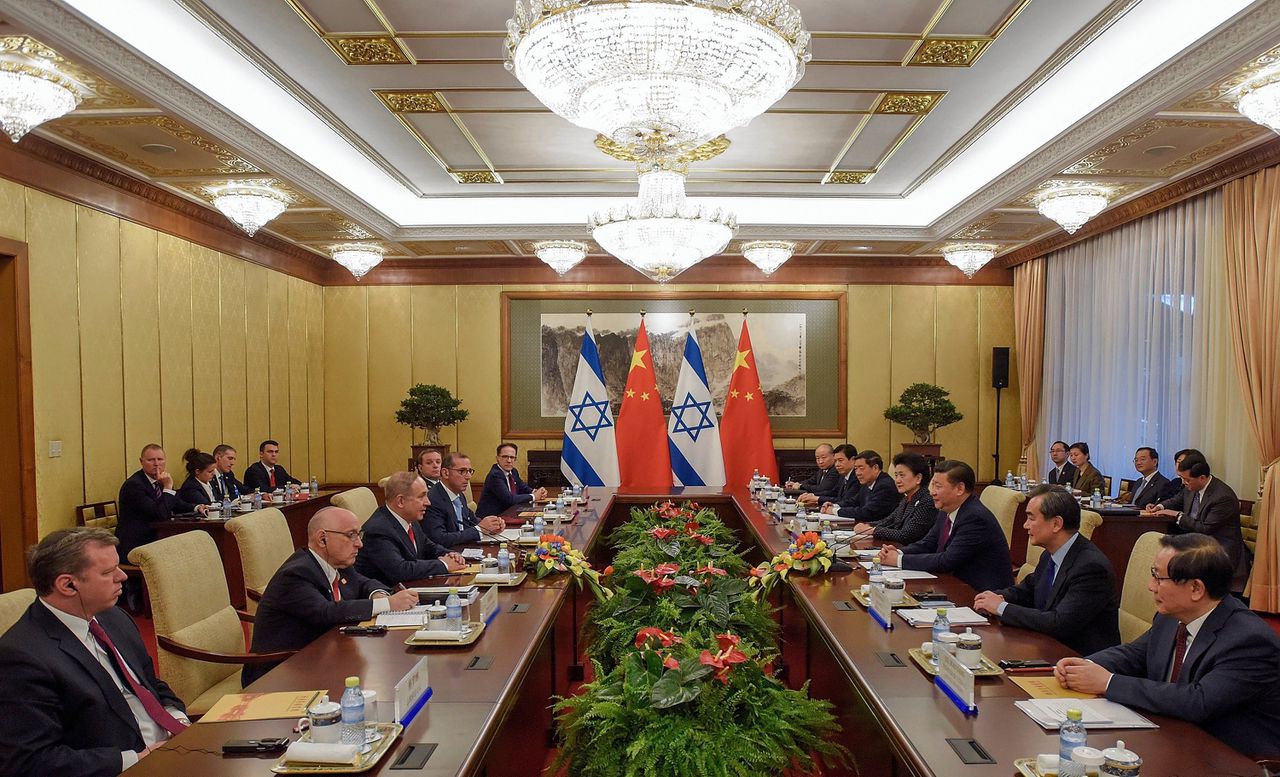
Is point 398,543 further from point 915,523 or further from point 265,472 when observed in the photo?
point 265,472

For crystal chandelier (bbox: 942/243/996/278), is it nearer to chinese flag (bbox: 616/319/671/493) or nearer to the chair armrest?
chinese flag (bbox: 616/319/671/493)

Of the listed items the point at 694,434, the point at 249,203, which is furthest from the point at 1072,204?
the point at 249,203

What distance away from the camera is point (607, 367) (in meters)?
10.8

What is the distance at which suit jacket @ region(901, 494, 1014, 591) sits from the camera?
166 inches

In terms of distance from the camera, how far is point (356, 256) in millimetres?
8789

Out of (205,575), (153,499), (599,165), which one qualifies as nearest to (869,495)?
(599,165)

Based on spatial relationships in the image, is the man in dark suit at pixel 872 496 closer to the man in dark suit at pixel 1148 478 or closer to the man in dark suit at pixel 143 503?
the man in dark suit at pixel 1148 478

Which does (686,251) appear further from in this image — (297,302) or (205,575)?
(297,302)

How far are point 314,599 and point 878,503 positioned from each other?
4481 mm

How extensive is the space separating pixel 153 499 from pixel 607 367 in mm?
5655

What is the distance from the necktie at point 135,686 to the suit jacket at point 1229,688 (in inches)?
108

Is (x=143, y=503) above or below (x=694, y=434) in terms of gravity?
below

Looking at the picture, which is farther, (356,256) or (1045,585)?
(356,256)

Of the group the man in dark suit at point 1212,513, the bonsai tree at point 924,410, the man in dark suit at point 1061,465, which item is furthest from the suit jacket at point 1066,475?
the man in dark suit at point 1212,513
